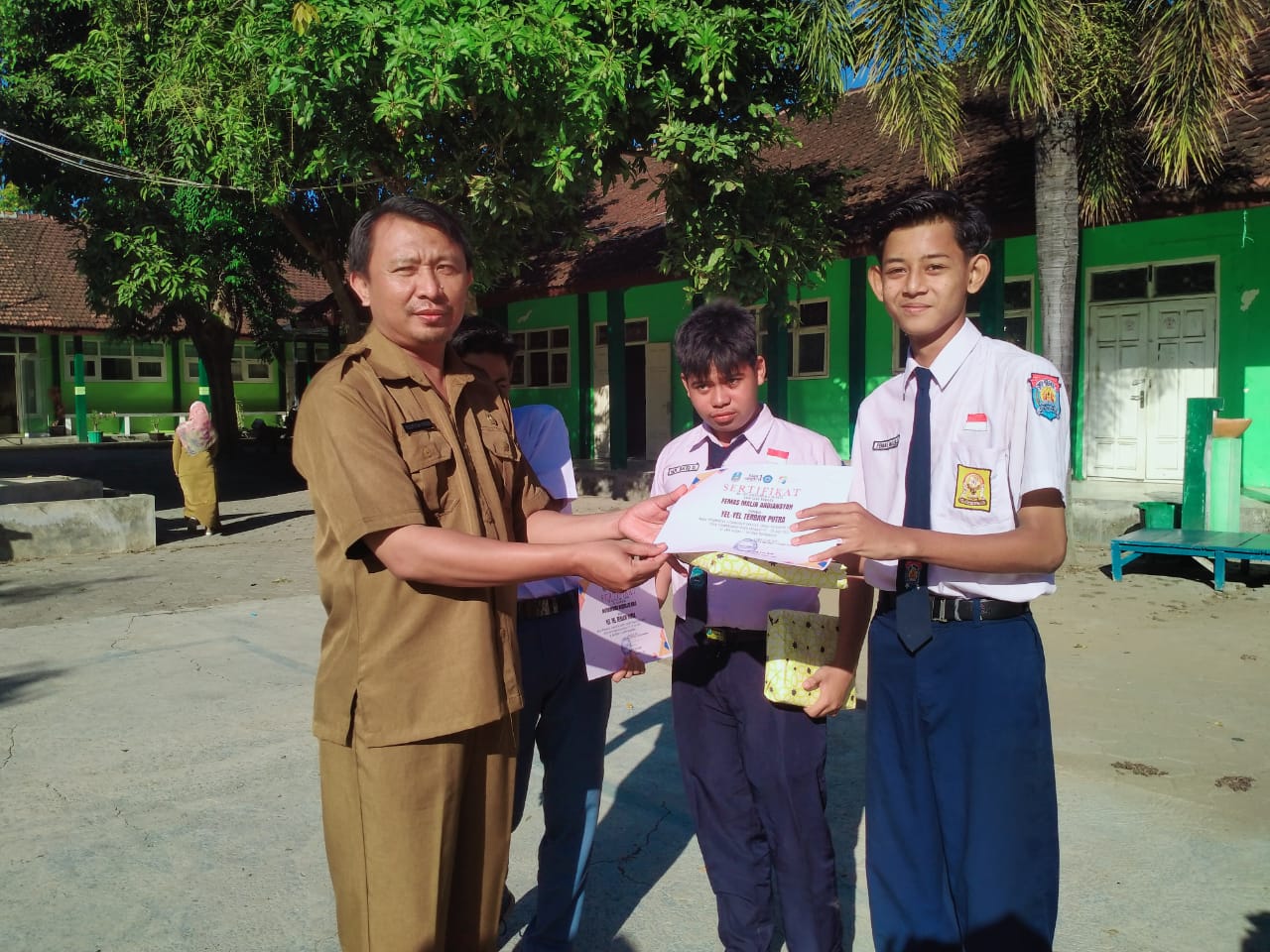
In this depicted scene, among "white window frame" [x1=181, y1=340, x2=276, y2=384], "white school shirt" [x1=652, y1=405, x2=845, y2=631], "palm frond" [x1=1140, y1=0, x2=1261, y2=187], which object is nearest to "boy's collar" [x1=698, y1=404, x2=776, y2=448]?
"white school shirt" [x1=652, y1=405, x2=845, y2=631]

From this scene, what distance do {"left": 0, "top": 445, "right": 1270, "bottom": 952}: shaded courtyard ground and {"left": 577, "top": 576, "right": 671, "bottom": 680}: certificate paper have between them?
0.90 m

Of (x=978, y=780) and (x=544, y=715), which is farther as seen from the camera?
(x=544, y=715)

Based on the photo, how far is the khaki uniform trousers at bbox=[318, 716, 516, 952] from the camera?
1.87 metres

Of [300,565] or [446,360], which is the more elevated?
[446,360]

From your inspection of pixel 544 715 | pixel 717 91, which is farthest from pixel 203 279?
pixel 544 715

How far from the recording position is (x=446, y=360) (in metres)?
2.15

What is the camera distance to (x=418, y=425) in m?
1.92

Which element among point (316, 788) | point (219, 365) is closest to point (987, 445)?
point (316, 788)

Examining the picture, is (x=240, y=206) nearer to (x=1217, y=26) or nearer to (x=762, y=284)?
(x=762, y=284)

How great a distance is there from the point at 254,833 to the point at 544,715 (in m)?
1.60

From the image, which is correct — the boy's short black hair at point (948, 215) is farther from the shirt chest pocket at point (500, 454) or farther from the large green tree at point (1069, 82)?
the large green tree at point (1069, 82)

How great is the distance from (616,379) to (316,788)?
40.2 feet

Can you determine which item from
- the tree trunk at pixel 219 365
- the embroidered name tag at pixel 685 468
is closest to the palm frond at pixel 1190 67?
the embroidered name tag at pixel 685 468

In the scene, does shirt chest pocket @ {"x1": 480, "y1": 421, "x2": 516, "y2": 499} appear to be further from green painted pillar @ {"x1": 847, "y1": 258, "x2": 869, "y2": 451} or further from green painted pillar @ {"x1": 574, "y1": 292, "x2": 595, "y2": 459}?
green painted pillar @ {"x1": 574, "y1": 292, "x2": 595, "y2": 459}
